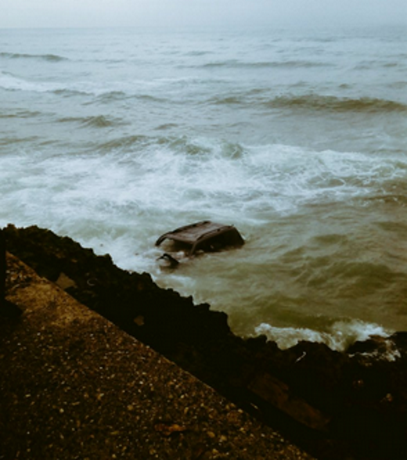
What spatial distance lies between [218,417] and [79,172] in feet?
28.3

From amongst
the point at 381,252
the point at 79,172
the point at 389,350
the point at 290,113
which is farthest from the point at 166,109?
the point at 389,350

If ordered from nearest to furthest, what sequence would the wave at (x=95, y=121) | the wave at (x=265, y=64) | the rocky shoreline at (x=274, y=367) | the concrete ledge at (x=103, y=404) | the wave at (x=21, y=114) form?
the concrete ledge at (x=103, y=404), the rocky shoreline at (x=274, y=367), the wave at (x=95, y=121), the wave at (x=21, y=114), the wave at (x=265, y=64)

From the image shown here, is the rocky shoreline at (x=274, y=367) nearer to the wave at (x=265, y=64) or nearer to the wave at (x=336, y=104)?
the wave at (x=336, y=104)

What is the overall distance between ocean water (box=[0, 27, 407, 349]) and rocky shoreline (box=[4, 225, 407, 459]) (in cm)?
134

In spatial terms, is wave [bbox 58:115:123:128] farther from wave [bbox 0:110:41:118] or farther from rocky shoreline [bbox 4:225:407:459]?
rocky shoreline [bbox 4:225:407:459]

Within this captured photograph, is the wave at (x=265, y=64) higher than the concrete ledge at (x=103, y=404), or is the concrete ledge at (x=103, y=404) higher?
the wave at (x=265, y=64)

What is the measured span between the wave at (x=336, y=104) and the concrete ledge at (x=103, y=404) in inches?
635

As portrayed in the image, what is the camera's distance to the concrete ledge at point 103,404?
2.17 meters

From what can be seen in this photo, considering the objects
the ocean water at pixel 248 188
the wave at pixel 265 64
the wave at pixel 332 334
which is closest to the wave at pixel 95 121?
the ocean water at pixel 248 188

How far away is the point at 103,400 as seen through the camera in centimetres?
243

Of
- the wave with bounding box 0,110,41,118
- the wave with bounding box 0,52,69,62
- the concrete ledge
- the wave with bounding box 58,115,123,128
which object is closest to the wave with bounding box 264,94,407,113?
the wave with bounding box 58,115,123,128

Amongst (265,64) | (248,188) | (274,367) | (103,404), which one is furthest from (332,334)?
(265,64)

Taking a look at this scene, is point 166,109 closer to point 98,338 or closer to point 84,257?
point 84,257

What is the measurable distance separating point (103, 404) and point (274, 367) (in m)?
1.19
